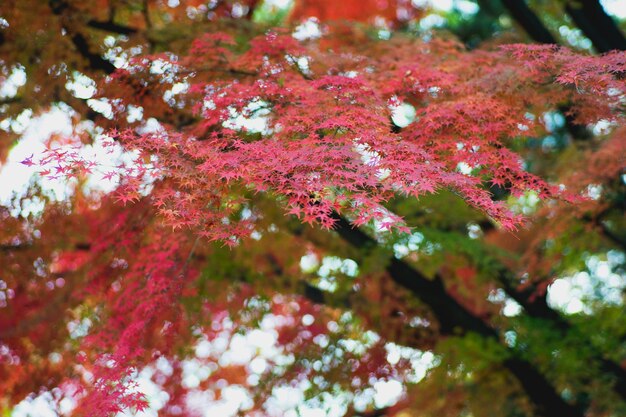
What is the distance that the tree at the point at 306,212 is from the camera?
332cm

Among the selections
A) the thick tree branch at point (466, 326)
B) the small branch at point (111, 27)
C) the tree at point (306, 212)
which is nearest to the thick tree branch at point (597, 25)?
the tree at point (306, 212)

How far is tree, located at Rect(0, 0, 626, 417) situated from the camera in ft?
10.9

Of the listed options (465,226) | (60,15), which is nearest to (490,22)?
(465,226)

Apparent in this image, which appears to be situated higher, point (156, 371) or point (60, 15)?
point (60, 15)

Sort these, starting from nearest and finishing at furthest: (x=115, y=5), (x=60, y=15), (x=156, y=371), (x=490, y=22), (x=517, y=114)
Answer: (x=517, y=114)
(x=60, y=15)
(x=115, y=5)
(x=156, y=371)
(x=490, y=22)

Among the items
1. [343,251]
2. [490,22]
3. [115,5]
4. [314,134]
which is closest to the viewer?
[314,134]

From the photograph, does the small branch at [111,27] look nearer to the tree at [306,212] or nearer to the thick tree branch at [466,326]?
the tree at [306,212]

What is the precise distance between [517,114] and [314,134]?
5.13ft

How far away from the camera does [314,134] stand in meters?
3.33

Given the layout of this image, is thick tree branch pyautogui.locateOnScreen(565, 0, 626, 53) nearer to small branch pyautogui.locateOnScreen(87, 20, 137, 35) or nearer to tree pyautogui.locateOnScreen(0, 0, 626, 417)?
tree pyautogui.locateOnScreen(0, 0, 626, 417)

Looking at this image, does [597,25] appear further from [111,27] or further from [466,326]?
[111,27]

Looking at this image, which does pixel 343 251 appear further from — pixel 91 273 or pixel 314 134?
pixel 314 134

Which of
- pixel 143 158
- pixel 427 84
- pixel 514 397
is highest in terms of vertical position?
pixel 427 84

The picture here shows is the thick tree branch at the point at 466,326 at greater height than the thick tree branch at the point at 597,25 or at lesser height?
lesser
